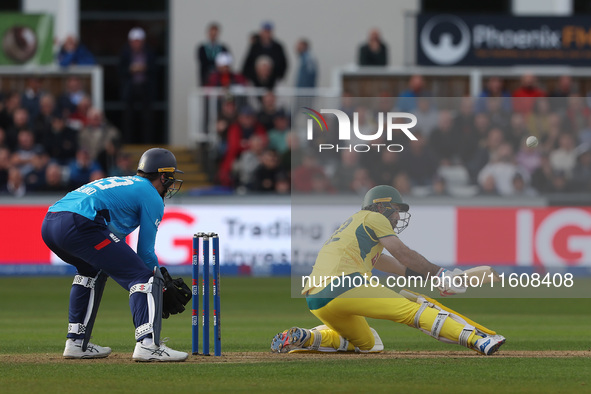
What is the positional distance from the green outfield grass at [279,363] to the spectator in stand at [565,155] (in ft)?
14.5

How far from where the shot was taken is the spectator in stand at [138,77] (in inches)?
951

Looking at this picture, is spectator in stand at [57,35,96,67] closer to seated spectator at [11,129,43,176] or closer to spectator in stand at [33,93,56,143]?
spectator in stand at [33,93,56,143]

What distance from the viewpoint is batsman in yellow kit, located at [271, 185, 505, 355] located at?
32.6ft

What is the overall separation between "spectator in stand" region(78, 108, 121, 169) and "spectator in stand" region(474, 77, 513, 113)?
7.56 metres

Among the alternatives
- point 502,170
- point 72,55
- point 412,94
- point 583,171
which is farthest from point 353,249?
point 72,55

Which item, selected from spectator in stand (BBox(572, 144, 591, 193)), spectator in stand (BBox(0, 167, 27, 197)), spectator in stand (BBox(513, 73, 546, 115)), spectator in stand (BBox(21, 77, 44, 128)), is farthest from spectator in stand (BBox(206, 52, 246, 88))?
spectator in stand (BBox(572, 144, 591, 193))

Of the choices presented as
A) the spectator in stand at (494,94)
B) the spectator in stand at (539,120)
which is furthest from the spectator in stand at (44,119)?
the spectator in stand at (539,120)

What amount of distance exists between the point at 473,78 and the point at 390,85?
1.90 meters

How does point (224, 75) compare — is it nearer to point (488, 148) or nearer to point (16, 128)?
point (16, 128)

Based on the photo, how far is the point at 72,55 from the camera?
24469mm

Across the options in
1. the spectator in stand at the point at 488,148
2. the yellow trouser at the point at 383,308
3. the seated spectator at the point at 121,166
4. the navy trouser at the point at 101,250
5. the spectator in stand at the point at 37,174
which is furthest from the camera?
the seated spectator at the point at 121,166

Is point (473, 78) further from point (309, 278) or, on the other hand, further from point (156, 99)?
point (309, 278)

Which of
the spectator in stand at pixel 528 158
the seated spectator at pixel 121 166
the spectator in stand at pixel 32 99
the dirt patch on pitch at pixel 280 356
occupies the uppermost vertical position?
the spectator in stand at pixel 32 99

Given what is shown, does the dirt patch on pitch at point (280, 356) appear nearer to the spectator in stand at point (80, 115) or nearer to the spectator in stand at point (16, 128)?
the spectator in stand at point (16, 128)
